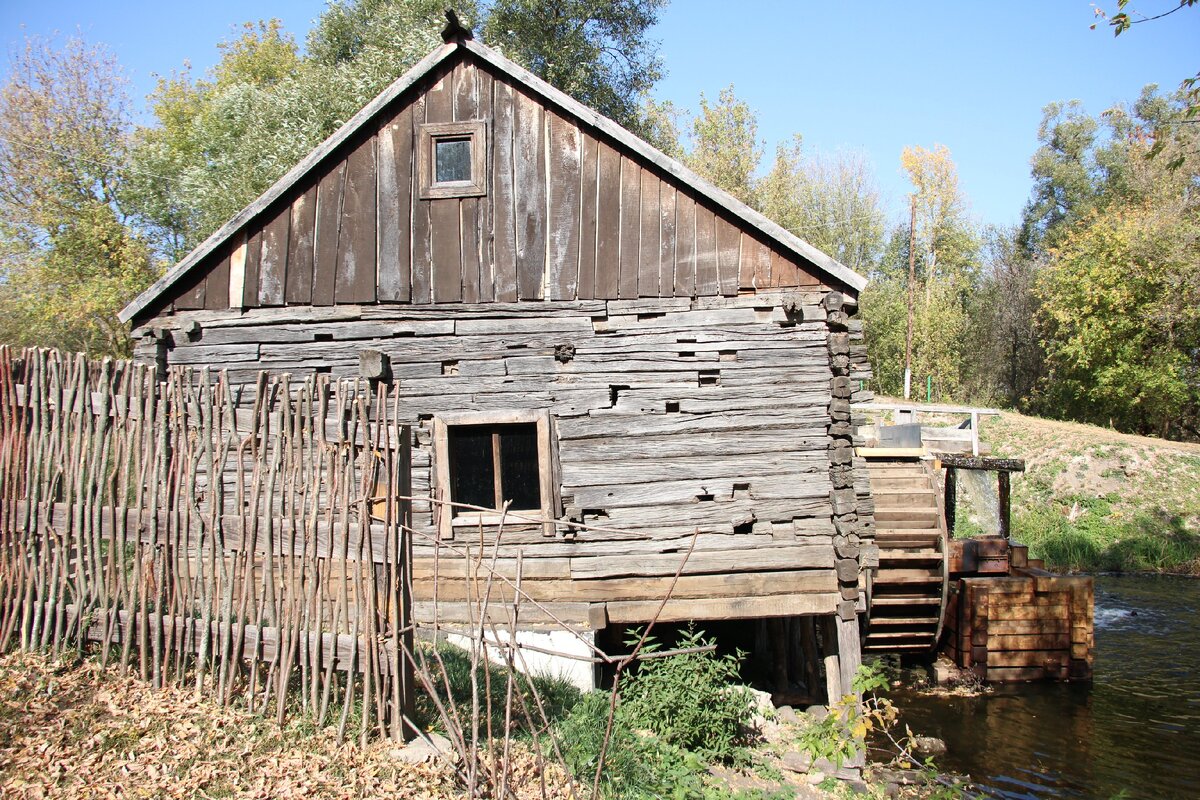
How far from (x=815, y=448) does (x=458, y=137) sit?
5.28m

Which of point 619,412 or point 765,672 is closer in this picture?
point 619,412

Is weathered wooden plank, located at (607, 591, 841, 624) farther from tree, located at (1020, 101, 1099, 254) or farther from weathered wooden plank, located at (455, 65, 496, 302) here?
tree, located at (1020, 101, 1099, 254)

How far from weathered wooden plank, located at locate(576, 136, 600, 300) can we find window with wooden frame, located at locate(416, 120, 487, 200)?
3.66 feet

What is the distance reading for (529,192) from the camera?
9.40 metres

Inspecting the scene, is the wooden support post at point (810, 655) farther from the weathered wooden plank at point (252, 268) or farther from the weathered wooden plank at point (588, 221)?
the weathered wooden plank at point (252, 268)

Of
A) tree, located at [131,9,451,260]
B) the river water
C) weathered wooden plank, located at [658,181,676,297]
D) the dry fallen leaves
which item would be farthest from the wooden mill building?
tree, located at [131,9,451,260]

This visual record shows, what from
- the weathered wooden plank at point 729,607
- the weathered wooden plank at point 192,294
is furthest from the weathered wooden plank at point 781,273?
the weathered wooden plank at point 192,294

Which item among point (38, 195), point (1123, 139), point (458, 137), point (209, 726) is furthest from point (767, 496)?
point (1123, 139)

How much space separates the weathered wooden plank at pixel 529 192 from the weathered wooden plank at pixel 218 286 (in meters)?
3.28

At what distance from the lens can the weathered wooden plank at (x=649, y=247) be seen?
9.32 meters

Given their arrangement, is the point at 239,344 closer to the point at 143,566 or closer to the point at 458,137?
the point at 458,137

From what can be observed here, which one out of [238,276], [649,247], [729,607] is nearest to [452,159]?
[649,247]

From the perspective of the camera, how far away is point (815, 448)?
9359 millimetres

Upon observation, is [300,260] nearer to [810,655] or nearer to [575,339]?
[575,339]
